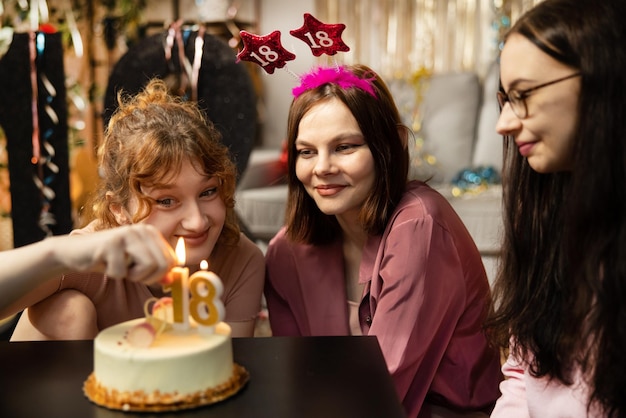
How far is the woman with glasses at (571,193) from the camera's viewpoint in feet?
3.41

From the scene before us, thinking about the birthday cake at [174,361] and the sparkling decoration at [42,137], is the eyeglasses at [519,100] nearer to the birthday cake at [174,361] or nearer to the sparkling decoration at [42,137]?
the birthday cake at [174,361]

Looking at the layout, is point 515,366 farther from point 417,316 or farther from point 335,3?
point 335,3

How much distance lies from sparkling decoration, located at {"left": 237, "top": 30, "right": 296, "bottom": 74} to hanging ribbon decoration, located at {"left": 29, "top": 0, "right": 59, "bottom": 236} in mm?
936

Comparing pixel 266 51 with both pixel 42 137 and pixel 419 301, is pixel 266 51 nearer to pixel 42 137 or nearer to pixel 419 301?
pixel 419 301

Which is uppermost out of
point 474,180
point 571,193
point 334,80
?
point 334,80

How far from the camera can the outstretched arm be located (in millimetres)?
980

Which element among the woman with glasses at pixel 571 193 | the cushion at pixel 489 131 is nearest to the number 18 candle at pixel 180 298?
the woman with glasses at pixel 571 193

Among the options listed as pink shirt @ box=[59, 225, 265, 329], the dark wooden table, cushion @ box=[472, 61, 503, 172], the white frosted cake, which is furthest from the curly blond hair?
cushion @ box=[472, 61, 503, 172]

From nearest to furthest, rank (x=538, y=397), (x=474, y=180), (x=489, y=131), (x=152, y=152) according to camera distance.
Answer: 1. (x=538, y=397)
2. (x=152, y=152)
3. (x=474, y=180)
4. (x=489, y=131)

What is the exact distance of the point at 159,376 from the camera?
96 cm

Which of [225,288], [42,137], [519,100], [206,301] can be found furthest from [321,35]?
[42,137]

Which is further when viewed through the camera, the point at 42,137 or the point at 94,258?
the point at 42,137

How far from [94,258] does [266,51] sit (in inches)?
Answer: 33.7

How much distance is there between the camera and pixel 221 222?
1.60 meters
